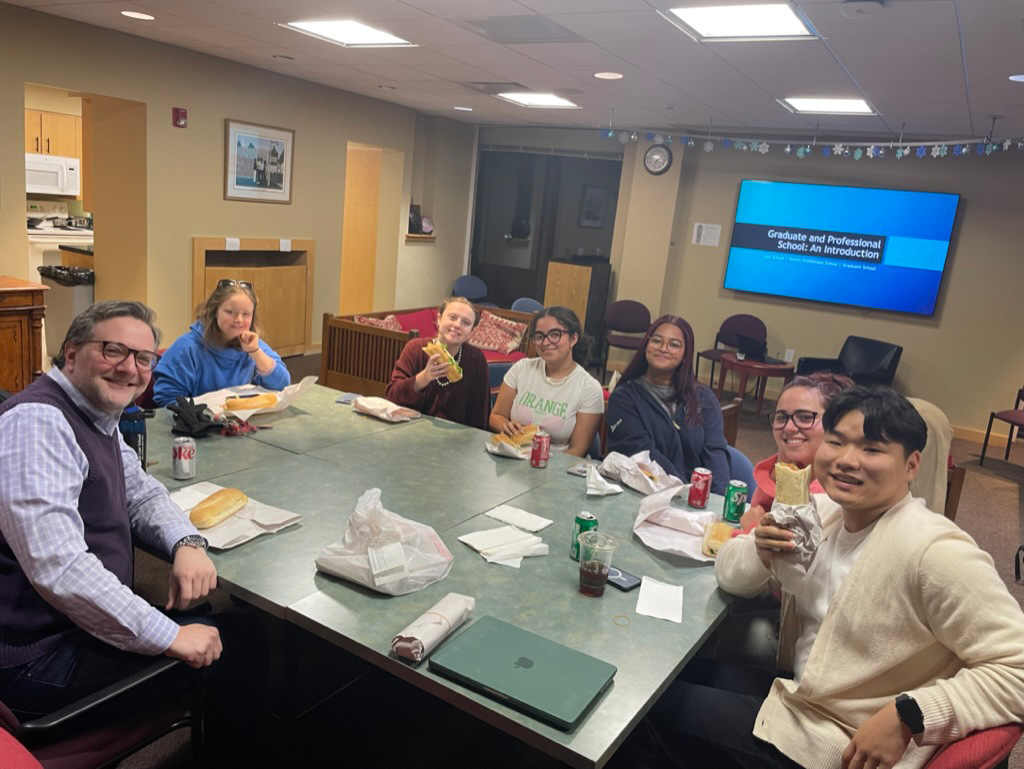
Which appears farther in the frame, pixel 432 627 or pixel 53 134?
pixel 53 134

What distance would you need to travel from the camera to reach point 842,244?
6910 mm

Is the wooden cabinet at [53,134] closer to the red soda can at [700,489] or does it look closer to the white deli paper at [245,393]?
the white deli paper at [245,393]

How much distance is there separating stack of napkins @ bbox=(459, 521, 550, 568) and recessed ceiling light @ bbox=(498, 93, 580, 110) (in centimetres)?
466

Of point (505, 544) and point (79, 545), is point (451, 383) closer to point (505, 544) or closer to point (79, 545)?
point (505, 544)

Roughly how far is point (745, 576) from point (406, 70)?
4.80 metres

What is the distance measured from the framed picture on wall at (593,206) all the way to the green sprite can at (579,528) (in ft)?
22.8

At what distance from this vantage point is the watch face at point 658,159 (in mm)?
7461

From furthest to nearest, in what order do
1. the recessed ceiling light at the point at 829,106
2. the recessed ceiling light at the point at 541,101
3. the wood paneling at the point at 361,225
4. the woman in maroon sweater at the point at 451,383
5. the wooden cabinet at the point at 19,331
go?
1. the wood paneling at the point at 361,225
2. the recessed ceiling light at the point at 541,101
3. the recessed ceiling light at the point at 829,106
4. the wooden cabinet at the point at 19,331
5. the woman in maroon sweater at the point at 451,383

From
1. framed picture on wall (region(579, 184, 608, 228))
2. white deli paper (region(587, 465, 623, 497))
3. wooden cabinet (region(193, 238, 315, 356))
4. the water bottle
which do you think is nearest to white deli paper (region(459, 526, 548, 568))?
white deli paper (region(587, 465, 623, 497))

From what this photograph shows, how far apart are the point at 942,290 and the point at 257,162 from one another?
6197 mm

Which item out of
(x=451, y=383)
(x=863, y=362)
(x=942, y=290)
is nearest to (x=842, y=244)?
(x=942, y=290)

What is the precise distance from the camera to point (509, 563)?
194cm

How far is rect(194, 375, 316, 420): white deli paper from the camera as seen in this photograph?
9.41 feet

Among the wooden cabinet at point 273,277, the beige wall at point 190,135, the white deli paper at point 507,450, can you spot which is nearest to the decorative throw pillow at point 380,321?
the wooden cabinet at point 273,277
